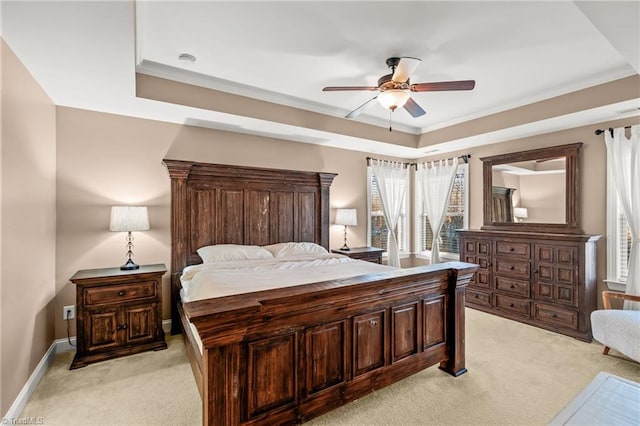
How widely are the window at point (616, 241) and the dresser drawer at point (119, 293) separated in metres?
5.05

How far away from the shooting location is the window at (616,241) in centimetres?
342

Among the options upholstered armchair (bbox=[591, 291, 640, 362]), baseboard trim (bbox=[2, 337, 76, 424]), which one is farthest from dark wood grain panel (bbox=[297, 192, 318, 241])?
upholstered armchair (bbox=[591, 291, 640, 362])

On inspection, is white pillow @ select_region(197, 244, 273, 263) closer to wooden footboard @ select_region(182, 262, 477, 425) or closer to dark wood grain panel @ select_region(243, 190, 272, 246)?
dark wood grain panel @ select_region(243, 190, 272, 246)

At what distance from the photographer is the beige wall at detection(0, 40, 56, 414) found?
6.43ft

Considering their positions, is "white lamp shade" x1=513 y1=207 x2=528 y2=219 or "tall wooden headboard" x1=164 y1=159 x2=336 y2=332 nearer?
"tall wooden headboard" x1=164 y1=159 x2=336 y2=332

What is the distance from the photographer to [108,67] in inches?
91.0

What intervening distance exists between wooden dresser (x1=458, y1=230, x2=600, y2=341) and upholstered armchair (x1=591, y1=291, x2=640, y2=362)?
47 centimetres

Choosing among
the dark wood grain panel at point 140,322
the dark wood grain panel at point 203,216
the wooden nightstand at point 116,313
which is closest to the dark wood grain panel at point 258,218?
the dark wood grain panel at point 203,216

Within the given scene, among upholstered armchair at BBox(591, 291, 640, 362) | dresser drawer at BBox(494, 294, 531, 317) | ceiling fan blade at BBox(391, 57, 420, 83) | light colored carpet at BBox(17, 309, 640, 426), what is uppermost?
ceiling fan blade at BBox(391, 57, 420, 83)

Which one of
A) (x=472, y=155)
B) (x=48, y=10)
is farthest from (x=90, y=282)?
(x=472, y=155)

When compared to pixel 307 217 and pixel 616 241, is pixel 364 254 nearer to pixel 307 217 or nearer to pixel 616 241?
pixel 307 217

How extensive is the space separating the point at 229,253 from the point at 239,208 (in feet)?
2.22

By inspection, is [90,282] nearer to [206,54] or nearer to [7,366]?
[7,366]

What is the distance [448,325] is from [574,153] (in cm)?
288
